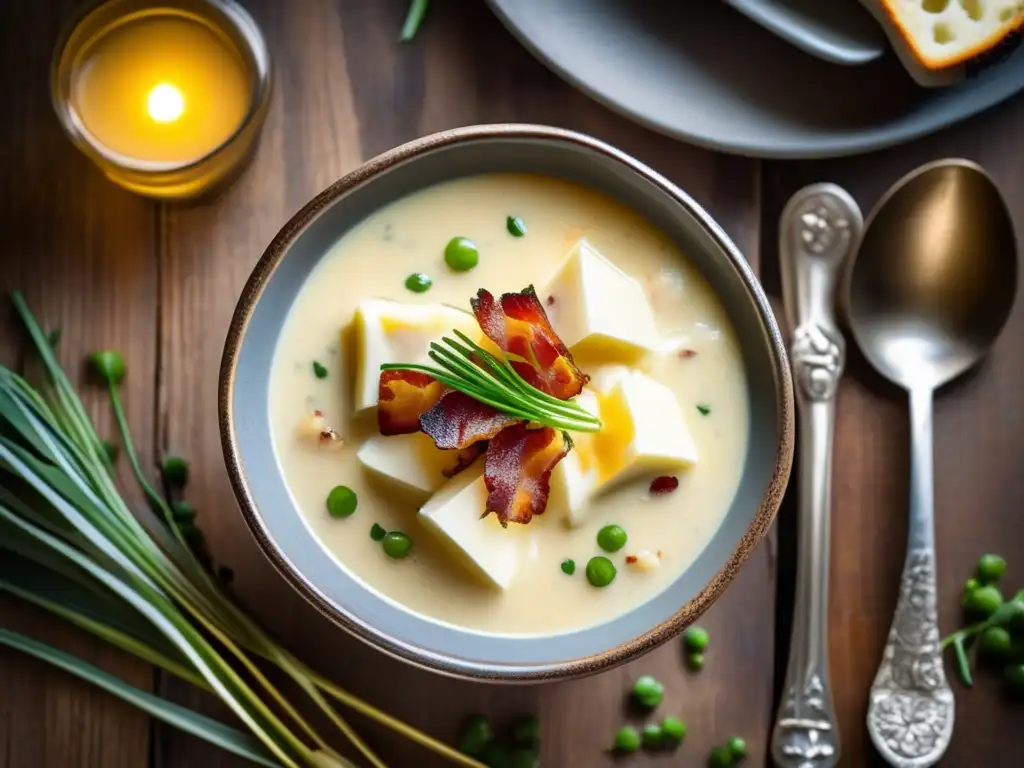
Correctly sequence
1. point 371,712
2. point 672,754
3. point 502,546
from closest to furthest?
point 502,546, point 371,712, point 672,754

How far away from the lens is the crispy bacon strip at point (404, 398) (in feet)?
5.38

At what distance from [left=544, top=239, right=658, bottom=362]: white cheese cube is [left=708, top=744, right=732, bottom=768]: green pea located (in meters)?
0.74

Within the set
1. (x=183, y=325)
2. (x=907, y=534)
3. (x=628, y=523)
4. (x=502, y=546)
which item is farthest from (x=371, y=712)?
(x=907, y=534)

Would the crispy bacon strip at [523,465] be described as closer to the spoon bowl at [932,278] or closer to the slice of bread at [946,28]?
the spoon bowl at [932,278]

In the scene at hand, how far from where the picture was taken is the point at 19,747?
6.28ft

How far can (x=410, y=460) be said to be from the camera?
1.70 metres

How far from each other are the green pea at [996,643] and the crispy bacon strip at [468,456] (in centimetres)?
100

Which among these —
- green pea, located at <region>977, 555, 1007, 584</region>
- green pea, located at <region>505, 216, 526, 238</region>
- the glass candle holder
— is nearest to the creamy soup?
green pea, located at <region>505, 216, 526, 238</region>

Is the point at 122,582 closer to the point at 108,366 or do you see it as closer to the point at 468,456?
the point at 108,366

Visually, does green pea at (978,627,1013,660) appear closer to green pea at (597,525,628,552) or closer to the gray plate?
green pea at (597,525,628,552)

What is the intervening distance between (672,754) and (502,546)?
579mm

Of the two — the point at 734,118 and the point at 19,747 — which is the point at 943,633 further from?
the point at 19,747

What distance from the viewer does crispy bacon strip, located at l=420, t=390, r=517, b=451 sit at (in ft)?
5.23

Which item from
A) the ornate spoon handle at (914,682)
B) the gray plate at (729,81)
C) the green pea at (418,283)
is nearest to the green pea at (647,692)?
the ornate spoon handle at (914,682)
